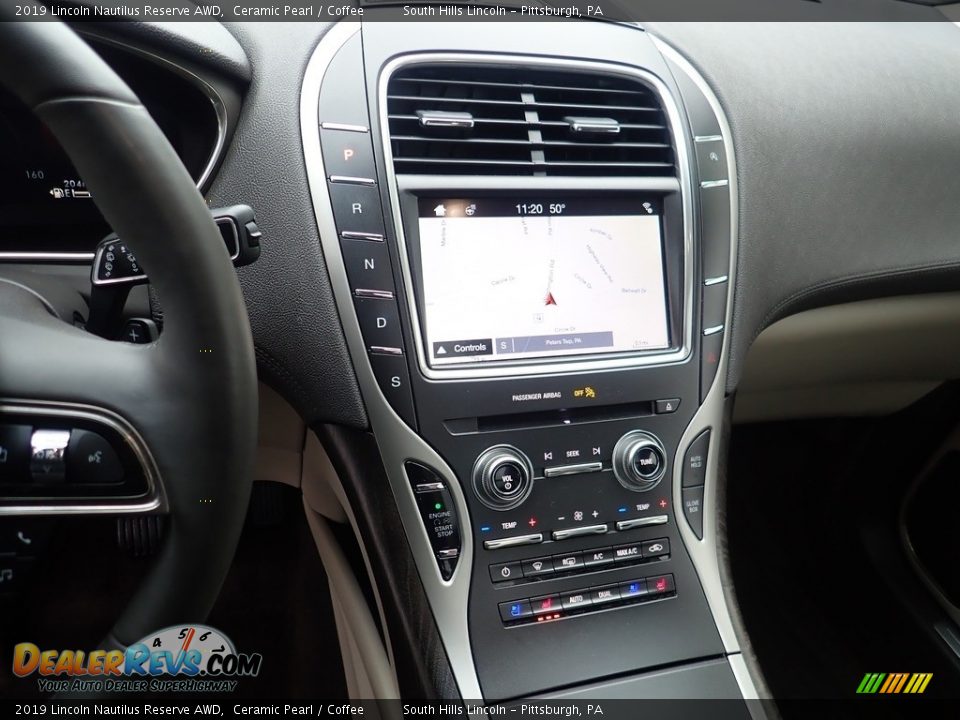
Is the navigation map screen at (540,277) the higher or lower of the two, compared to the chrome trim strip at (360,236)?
lower

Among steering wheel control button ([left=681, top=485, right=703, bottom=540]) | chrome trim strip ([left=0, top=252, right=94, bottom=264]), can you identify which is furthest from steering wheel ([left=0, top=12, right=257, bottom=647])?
steering wheel control button ([left=681, top=485, right=703, bottom=540])

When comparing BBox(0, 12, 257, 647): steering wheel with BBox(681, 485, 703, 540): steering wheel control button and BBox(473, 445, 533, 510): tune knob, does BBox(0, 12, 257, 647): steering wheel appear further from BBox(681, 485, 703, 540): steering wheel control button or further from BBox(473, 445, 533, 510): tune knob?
BBox(681, 485, 703, 540): steering wheel control button

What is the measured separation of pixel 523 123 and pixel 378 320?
32cm

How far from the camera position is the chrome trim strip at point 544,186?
3.24 feet

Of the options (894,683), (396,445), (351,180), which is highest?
(351,180)

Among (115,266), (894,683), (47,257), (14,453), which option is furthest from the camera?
(894,683)

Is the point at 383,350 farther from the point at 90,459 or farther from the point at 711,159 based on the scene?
the point at 711,159

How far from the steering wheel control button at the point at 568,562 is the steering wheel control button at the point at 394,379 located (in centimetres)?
27

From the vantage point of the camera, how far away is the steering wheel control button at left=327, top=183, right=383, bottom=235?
97 centimetres

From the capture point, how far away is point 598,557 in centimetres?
108

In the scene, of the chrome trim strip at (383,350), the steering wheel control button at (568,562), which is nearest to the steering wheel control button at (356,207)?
the chrome trim strip at (383,350)

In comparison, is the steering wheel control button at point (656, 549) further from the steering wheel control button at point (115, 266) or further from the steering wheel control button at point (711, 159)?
the steering wheel control button at point (115, 266)

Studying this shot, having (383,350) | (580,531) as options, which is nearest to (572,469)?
(580,531)

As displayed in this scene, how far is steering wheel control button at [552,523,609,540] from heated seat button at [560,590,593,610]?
7 centimetres
